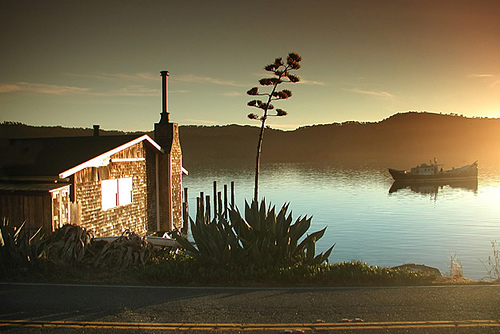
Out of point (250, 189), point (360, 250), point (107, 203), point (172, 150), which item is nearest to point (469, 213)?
point (360, 250)

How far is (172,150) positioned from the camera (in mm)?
23281

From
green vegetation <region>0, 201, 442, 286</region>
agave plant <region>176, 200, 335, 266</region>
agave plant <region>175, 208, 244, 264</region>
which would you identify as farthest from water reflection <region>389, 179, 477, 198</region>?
agave plant <region>175, 208, 244, 264</region>

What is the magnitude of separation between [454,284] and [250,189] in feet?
207

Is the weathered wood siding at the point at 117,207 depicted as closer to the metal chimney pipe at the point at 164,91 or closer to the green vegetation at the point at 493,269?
the metal chimney pipe at the point at 164,91

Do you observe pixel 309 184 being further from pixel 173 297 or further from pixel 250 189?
pixel 173 297

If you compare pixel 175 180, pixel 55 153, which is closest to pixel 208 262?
pixel 55 153

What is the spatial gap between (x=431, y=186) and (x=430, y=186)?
186 mm

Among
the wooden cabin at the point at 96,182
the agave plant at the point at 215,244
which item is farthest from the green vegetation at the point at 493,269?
the wooden cabin at the point at 96,182

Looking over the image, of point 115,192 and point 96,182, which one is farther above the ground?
point 96,182

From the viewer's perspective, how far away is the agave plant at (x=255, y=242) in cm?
1118

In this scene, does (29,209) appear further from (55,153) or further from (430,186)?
(430,186)

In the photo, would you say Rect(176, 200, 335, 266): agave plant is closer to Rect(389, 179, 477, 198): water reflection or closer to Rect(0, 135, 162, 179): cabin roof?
Rect(0, 135, 162, 179): cabin roof

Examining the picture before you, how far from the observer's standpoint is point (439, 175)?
84.1 meters

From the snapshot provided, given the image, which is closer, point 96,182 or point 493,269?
point 96,182
